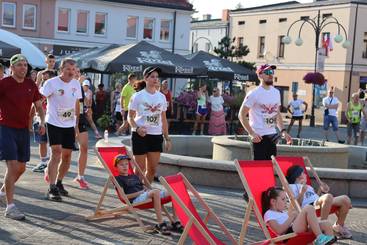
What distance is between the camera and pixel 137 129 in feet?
26.8

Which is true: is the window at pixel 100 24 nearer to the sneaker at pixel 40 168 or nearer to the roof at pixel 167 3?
the roof at pixel 167 3

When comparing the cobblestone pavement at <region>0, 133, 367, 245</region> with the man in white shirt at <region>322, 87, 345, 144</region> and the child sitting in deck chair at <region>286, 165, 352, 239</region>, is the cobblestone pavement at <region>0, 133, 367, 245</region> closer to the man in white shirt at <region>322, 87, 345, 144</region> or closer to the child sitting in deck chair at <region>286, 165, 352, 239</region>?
the child sitting in deck chair at <region>286, 165, 352, 239</region>

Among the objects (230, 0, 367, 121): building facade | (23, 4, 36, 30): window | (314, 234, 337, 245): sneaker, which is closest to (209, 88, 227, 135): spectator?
(314, 234, 337, 245): sneaker

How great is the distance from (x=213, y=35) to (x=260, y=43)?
371 inches

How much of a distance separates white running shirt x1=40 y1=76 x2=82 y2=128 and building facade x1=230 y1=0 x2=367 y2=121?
3392 centimetres

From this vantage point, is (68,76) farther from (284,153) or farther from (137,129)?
(284,153)

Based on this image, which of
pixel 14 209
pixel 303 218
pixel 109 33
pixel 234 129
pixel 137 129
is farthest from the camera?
pixel 109 33

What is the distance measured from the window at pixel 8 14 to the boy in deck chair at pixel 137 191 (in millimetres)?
34585

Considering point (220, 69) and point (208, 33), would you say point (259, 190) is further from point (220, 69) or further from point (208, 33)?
point (208, 33)

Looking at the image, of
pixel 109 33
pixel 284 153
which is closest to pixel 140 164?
pixel 284 153

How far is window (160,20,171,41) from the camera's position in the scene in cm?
4528

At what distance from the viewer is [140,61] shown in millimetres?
22047

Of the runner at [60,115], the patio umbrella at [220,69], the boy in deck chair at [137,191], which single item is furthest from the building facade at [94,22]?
the boy in deck chair at [137,191]

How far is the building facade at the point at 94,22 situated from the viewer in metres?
40.8
